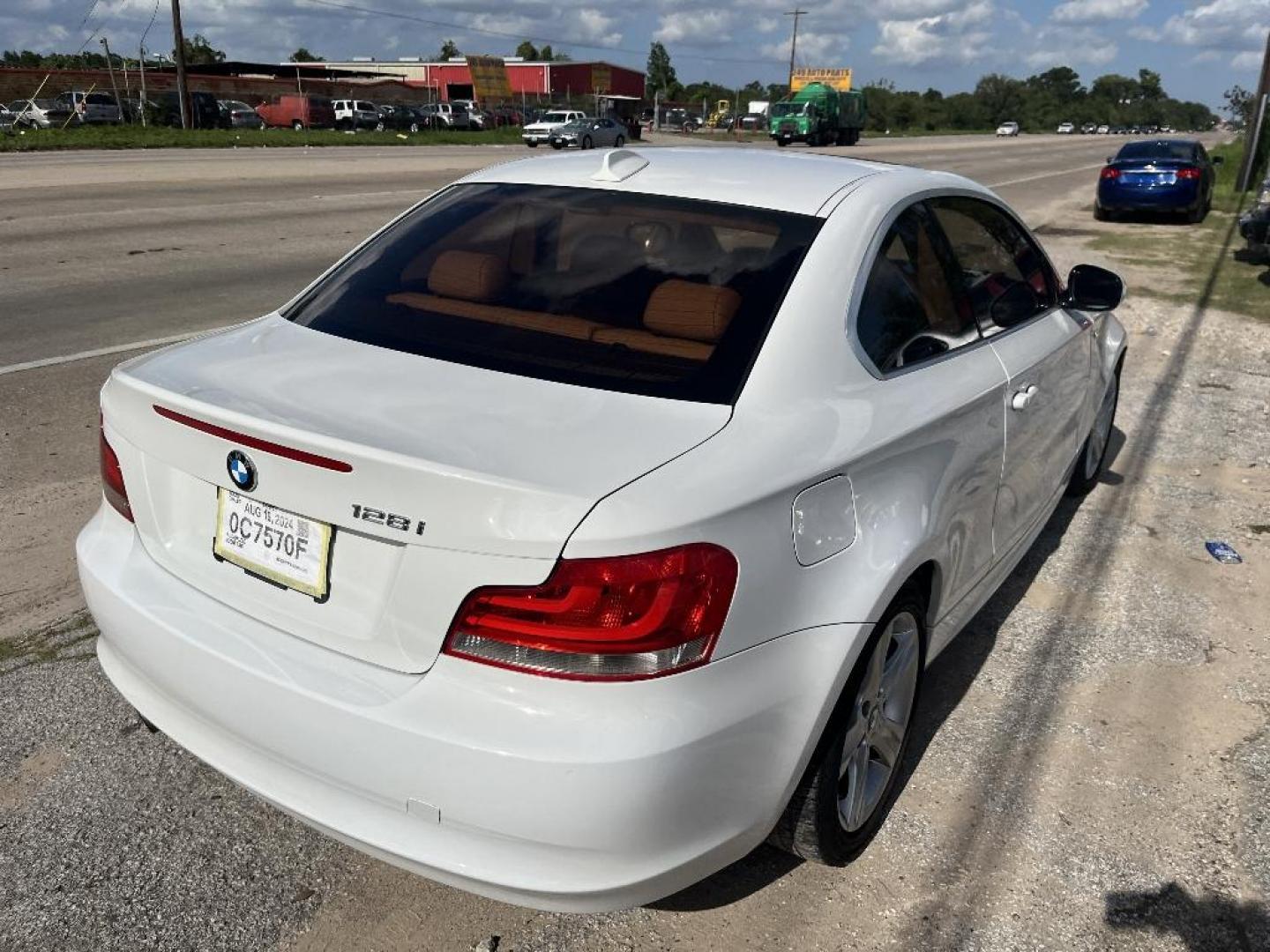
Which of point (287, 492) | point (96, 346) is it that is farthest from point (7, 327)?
point (287, 492)

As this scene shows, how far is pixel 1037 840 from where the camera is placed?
9.61ft

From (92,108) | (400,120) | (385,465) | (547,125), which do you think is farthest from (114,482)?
(400,120)

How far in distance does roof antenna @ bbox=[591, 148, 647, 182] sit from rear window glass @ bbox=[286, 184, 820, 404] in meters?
0.08

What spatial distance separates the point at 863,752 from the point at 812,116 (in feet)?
178

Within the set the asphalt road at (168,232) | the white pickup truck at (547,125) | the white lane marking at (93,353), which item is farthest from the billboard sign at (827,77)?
the white lane marking at (93,353)

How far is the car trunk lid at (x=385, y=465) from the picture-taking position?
2000 mm

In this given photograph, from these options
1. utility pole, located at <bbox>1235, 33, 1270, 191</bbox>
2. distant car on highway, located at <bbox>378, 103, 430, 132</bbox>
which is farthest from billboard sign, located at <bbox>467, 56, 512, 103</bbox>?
utility pole, located at <bbox>1235, 33, 1270, 191</bbox>

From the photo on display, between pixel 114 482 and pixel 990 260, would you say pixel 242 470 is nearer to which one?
pixel 114 482

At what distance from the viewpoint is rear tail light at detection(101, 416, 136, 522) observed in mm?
2627

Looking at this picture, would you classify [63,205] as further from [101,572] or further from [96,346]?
[101,572]

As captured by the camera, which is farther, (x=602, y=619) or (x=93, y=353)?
(x=93, y=353)

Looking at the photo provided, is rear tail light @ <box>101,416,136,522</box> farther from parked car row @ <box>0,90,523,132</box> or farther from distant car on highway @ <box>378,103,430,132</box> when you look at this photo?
distant car on highway @ <box>378,103,430,132</box>

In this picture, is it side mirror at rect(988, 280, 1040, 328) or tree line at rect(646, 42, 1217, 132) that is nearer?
side mirror at rect(988, 280, 1040, 328)

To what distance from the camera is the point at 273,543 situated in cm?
224
